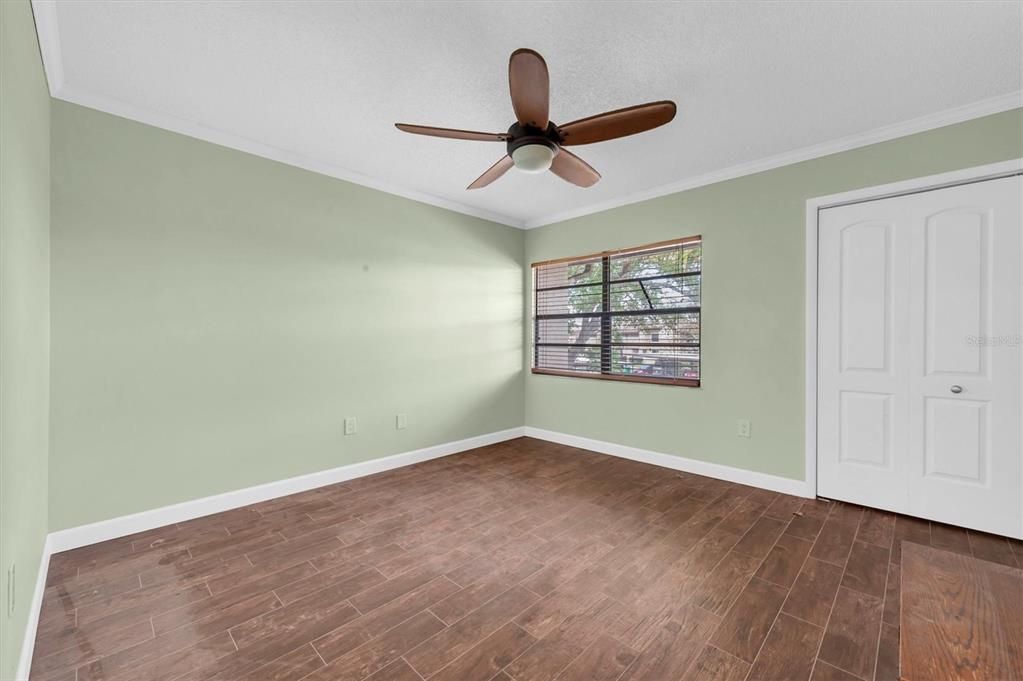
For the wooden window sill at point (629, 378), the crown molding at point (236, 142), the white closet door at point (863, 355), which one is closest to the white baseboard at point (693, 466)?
the white closet door at point (863, 355)

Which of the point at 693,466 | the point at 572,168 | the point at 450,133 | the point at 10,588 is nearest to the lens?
the point at 10,588

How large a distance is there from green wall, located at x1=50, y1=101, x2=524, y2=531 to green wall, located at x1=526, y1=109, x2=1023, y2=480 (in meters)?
2.06

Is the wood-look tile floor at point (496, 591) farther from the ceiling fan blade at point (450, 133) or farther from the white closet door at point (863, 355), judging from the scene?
the ceiling fan blade at point (450, 133)

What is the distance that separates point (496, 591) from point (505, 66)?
2.59 m

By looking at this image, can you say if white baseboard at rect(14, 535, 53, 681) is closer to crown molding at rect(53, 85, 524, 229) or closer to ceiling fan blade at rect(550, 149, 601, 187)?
crown molding at rect(53, 85, 524, 229)

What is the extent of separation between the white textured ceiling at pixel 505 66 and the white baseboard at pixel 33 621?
2.46 m

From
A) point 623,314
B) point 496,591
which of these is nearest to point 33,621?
point 496,591

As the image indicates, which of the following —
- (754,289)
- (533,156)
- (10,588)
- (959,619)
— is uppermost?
(533,156)

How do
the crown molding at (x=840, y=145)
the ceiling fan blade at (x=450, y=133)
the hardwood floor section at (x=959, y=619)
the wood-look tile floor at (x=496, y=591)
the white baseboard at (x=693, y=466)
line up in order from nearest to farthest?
the hardwood floor section at (x=959, y=619) → the wood-look tile floor at (x=496, y=591) → the ceiling fan blade at (x=450, y=133) → the crown molding at (x=840, y=145) → the white baseboard at (x=693, y=466)

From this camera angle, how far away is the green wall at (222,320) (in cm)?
239

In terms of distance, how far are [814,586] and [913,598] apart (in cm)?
142

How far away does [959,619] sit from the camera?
0.82 metres

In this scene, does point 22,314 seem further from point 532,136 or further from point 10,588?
point 532,136

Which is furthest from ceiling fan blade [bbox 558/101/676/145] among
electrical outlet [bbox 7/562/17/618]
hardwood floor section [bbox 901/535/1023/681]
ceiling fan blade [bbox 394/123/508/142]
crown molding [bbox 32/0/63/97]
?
electrical outlet [bbox 7/562/17/618]
